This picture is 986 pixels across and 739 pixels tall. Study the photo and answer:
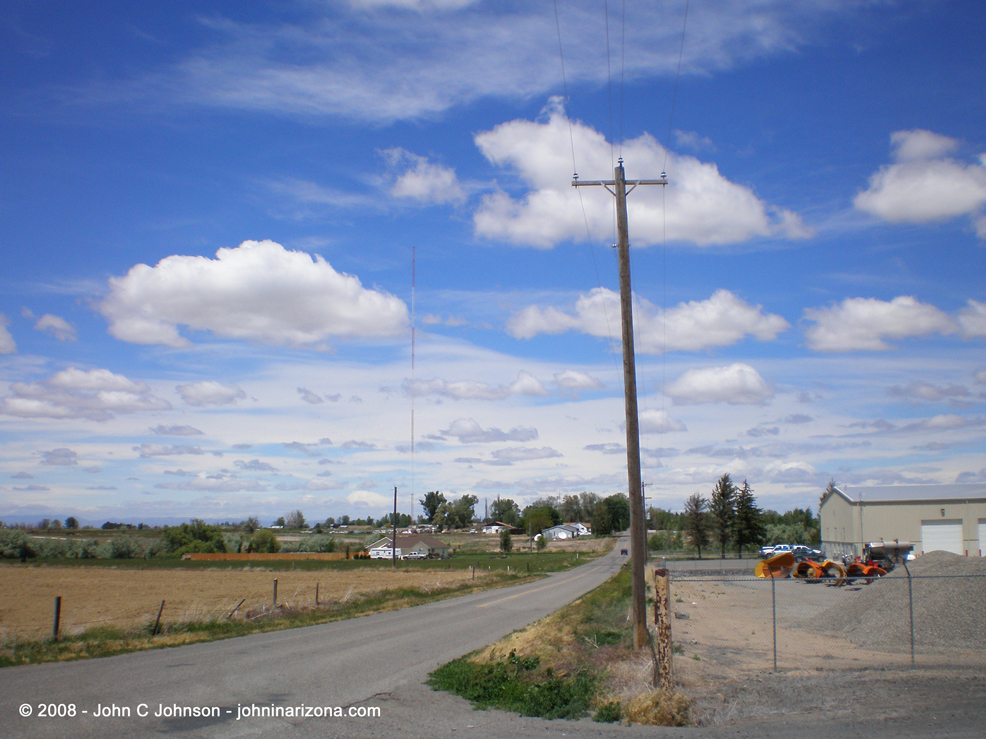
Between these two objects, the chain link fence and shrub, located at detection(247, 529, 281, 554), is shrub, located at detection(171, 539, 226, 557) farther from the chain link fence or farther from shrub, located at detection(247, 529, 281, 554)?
the chain link fence

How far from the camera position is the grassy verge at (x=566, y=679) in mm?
9531

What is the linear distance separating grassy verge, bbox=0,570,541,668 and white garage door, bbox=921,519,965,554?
4096 centimetres

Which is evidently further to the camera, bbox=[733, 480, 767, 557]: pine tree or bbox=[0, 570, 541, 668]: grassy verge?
bbox=[733, 480, 767, 557]: pine tree

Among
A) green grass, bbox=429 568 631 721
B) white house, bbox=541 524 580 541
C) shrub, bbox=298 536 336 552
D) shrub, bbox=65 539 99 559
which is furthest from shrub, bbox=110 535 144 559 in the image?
green grass, bbox=429 568 631 721

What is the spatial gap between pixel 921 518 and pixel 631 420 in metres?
49.3

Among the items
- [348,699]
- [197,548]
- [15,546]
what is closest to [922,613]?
[348,699]

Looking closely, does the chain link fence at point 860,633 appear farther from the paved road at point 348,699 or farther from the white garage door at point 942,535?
the white garage door at point 942,535

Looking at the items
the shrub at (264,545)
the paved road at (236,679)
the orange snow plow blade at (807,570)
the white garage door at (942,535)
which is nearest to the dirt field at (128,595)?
the paved road at (236,679)

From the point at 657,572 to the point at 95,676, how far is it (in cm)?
1021

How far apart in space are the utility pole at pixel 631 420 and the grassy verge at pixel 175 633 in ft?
37.7

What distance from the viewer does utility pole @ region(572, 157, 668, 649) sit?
1332 centimetres

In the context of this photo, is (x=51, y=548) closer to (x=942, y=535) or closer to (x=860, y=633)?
(x=942, y=535)

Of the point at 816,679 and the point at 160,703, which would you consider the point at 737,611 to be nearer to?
the point at 816,679

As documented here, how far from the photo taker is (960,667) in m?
12.1
